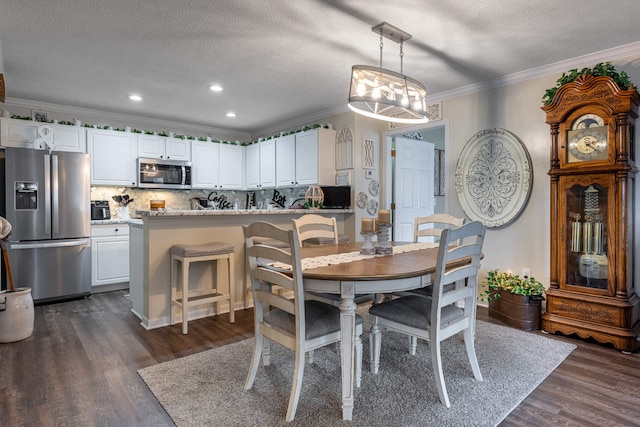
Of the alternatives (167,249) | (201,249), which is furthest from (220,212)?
(167,249)

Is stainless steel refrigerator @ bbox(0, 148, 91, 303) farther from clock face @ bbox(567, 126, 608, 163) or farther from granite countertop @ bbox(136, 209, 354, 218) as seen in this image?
clock face @ bbox(567, 126, 608, 163)

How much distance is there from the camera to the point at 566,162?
306cm

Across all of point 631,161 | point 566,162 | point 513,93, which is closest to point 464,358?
point 566,162

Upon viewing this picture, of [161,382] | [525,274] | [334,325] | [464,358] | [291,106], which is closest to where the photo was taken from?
[334,325]

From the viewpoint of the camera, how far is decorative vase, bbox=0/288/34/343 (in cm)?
286

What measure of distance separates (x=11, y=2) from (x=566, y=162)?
4156 millimetres

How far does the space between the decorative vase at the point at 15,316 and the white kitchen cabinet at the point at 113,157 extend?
2226 millimetres

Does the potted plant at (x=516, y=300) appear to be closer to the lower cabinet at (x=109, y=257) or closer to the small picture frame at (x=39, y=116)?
the lower cabinet at (x=109, y=257)

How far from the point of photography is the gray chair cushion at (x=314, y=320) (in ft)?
6.17

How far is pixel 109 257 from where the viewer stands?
4.64 meters

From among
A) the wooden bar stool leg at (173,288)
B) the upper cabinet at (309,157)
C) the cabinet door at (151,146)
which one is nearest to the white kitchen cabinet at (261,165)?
the upper cabinet at (309,157)

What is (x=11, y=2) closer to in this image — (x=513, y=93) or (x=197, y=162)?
(x=197, y=162)

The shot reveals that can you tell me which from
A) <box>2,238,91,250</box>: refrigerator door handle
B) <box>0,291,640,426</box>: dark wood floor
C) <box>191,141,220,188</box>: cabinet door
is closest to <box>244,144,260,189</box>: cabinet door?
<box>191,141,220,188</box>: cabinet door

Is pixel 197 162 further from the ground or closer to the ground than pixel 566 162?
further from the ground
